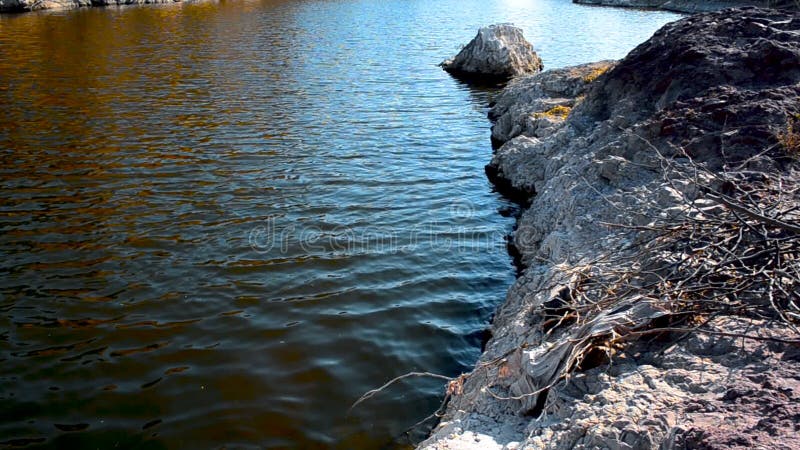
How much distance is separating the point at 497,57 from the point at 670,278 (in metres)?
20.7

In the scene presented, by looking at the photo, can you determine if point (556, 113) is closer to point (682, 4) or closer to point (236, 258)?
point (236, 258)

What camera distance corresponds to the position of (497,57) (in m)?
23.5

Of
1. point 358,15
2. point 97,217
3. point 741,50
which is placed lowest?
point 97,217

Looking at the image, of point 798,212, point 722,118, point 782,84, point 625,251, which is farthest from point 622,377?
point 782,84

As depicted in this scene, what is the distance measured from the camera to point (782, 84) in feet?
23.5

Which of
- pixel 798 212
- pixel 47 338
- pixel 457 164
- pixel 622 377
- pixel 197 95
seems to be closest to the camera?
pixel 622 377

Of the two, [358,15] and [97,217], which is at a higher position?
[358,15]

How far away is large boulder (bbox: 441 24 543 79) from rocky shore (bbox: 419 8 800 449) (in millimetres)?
14455

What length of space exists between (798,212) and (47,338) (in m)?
8.34

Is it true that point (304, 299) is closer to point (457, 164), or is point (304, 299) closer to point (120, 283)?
point (120, 283)

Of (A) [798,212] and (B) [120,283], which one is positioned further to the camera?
(B) [120,283]

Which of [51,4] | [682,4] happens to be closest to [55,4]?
[51,4]

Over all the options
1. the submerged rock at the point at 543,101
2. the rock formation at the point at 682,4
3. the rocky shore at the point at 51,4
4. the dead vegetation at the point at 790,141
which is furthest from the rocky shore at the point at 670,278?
the rocky shore at the point at 51,4

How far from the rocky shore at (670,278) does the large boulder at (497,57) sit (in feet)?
47.4
